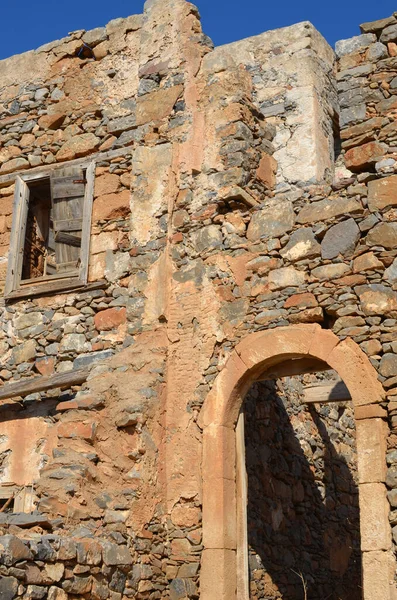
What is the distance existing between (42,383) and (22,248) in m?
1.77

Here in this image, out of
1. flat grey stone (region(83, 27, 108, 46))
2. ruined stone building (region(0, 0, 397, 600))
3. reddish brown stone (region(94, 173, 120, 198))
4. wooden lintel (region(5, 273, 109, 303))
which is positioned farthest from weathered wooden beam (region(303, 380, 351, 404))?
flat grey stone (region(83, 27, 108, 46))

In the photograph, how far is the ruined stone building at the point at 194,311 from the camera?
682 centimetres

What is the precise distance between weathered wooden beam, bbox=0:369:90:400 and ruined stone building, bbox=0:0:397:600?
3 cm

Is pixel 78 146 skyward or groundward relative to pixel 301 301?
skyward

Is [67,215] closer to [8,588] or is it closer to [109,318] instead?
[109,318]

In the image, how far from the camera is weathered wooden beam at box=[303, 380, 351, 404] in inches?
398

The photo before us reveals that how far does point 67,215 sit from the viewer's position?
30.6 ft

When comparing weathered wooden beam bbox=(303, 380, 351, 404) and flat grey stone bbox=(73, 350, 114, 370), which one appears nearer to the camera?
flat grey stone bbox=(73, 350, 114, 370)

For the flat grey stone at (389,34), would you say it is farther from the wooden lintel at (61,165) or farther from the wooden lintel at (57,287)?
the wooden lintel at (57,287)

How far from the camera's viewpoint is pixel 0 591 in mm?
5535

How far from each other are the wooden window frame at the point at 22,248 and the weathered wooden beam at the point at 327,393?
319cm

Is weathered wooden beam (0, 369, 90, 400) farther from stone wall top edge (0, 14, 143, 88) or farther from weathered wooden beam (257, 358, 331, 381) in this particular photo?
stone wall top edge (0, 14, 143, 88)

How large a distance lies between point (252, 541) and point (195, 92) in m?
4.44

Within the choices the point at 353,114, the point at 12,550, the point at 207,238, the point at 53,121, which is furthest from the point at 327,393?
the point at 12,550
